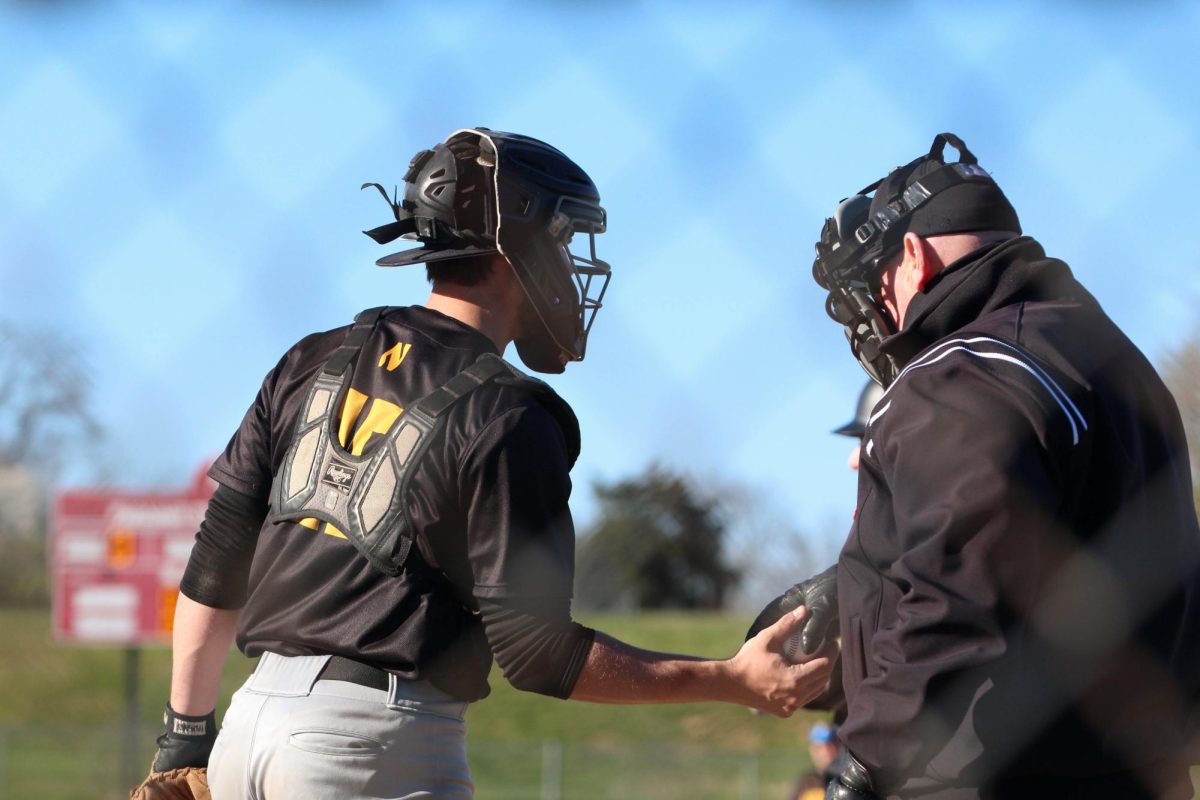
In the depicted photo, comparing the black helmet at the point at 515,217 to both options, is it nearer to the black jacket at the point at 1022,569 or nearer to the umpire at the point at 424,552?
the umpire at the point at 424,552

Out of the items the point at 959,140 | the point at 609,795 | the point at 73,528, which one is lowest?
the point at 609,795

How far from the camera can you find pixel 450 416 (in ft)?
9.47

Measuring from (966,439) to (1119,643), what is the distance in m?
0.50

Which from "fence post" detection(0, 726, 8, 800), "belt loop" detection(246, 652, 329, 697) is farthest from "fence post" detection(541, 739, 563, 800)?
"belt loop" detection(246, 652, 329, 697)

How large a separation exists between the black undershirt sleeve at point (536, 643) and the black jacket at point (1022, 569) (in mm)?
538

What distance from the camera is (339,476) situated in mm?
2953

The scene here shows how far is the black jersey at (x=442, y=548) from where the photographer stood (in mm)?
2836

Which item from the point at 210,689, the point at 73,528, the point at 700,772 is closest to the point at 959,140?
the point at 210,689

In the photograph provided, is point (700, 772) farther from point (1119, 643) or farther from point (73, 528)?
point (1119, 643)

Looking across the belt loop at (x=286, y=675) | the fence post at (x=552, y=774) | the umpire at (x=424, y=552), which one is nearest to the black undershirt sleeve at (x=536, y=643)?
the umpire at (x=424, y=552)

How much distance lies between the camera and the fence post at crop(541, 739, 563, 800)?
2177cm

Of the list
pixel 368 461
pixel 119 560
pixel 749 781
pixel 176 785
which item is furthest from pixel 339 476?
pixel 749 781

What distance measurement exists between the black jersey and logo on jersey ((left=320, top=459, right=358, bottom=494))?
4cm

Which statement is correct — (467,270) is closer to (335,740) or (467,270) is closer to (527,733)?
(335,740)
